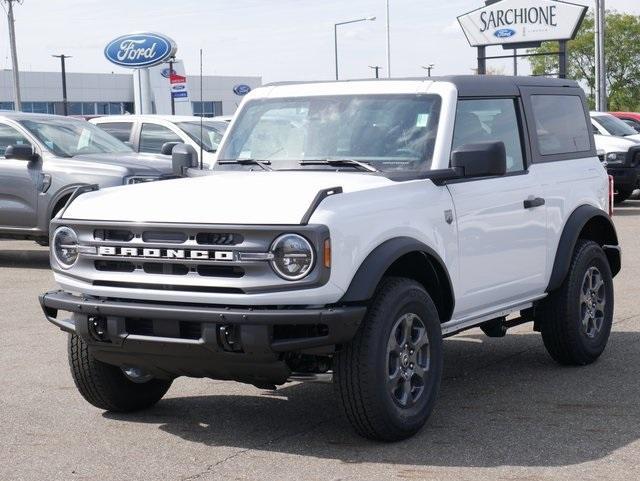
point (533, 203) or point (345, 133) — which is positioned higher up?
point (345, 133)

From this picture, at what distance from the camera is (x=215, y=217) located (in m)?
5.74

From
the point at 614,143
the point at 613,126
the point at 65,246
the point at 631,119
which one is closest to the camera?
the point at 65,246

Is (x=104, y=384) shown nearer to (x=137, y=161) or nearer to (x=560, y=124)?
(x=560, y=124)

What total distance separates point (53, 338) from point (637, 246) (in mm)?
8410

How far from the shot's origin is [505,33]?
34.5 metres

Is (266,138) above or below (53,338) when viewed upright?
above

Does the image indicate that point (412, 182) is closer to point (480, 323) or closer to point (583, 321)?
point (480, 323)

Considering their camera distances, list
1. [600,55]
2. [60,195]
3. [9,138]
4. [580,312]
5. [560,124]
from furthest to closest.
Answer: [600,55] → [9,138] → [60,195] → [560,124] → [580,312]

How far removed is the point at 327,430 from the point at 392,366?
1.98 feet

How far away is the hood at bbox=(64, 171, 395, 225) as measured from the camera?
224 inches

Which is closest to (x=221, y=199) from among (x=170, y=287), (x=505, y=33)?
(x=170, y=287)

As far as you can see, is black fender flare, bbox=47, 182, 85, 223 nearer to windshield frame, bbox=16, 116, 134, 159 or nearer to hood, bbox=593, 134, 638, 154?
windshield frame, bbox=16, 116, 134, 159

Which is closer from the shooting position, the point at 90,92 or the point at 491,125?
the point at 491,125

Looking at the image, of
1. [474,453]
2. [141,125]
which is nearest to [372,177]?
[474,453]
